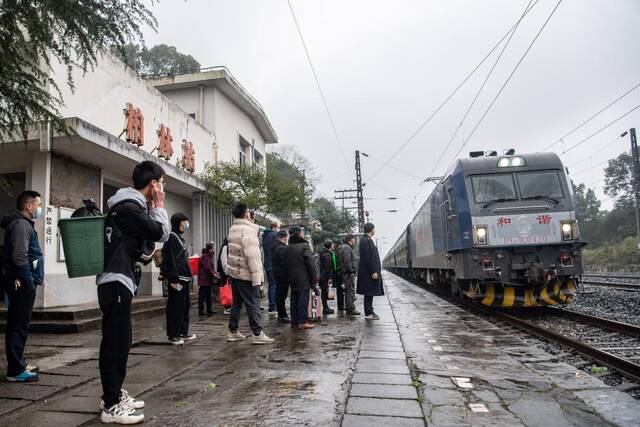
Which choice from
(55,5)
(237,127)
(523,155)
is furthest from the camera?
(237,127)

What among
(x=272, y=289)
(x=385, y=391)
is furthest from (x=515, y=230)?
(x=385, y=391)

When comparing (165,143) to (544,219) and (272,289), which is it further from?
(544,219)

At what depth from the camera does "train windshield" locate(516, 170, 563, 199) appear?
9125 millimetres

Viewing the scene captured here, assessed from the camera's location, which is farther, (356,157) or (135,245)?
(356,157)

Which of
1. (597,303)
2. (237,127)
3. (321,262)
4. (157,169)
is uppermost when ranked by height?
(237,127)

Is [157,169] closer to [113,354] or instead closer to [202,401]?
[113,354]

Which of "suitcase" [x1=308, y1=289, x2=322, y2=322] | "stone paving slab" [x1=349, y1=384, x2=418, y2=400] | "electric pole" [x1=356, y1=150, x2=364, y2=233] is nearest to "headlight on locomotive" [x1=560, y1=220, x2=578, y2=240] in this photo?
"suitcase" [x1=308, y1=289, x2=322, y2=322]

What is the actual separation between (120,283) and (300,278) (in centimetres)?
428

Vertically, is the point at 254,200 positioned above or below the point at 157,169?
above

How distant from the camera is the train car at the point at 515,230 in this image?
862 centimetres

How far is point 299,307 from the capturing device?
7.40 meters

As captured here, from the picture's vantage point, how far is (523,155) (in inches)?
378

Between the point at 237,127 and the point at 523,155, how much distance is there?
11538mm

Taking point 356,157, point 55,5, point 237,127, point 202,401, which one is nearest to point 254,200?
point 237,127
